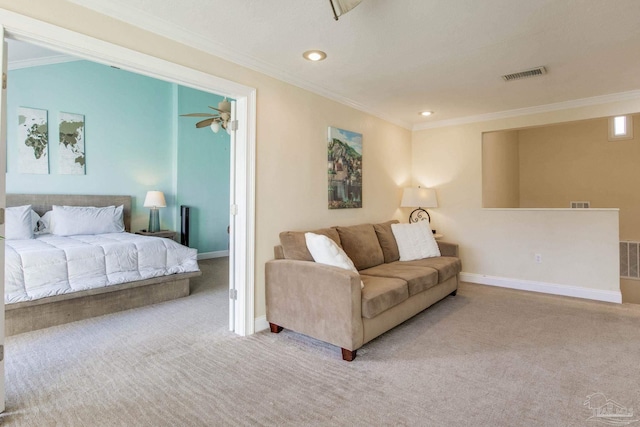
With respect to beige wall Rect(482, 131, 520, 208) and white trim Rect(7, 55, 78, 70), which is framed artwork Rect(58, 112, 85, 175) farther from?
beige wall Rect(482, 131, 520, 208)

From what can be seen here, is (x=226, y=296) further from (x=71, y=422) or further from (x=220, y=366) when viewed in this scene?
(x=71, y=422)

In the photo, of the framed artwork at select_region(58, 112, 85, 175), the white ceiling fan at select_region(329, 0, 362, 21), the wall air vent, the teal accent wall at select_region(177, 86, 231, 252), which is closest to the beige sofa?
the white ceiling fan at select_region(329, 0, 362, 21)

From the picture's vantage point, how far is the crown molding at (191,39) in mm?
2064

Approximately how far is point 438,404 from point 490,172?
4408 mm

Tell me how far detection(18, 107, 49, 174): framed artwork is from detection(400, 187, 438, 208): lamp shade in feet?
17.5

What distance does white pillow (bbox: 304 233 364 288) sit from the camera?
2689 mm

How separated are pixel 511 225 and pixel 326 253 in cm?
308

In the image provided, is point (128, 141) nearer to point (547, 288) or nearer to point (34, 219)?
point (34, 219)

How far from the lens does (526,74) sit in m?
3.14

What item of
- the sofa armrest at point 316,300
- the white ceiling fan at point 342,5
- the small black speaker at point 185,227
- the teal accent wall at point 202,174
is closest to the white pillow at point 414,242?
the sofa armrest at point 316,300

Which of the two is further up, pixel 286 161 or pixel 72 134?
pixel 72 134

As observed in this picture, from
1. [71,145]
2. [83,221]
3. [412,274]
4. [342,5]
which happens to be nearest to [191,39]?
[342,5]

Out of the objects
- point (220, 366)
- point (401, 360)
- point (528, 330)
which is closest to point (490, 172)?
point (528, 330)

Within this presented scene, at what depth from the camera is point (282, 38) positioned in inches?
98.0
